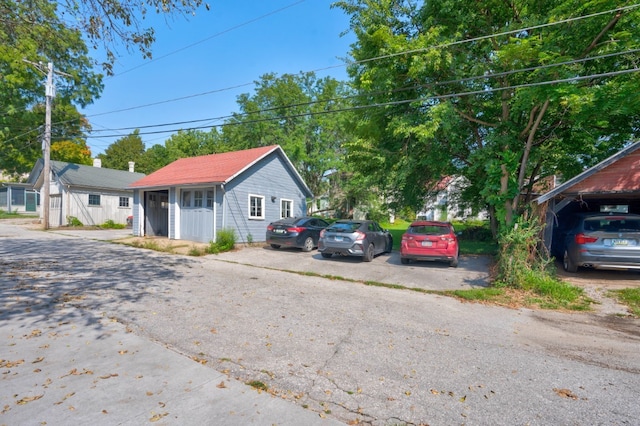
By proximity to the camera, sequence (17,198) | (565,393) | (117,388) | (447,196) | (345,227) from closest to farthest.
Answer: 1. (117,388)
2. (565,393)
3. (345,227)
4. (447,196)
5. (17,198)

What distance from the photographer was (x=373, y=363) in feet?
13.2

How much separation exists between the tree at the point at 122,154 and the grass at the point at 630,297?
193 feet

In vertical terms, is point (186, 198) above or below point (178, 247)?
above


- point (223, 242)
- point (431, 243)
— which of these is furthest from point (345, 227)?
point (223, 242)

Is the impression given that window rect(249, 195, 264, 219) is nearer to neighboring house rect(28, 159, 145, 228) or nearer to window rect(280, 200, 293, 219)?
window rect(280, 200, 293, 219)

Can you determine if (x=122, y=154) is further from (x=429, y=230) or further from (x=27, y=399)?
(x=27, y=399)

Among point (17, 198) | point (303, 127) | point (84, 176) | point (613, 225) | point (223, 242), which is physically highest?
point (303, 127)

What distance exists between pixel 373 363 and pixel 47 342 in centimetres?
423

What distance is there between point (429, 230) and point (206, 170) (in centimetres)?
1229

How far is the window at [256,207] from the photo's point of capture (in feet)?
56.1

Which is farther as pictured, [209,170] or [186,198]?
[209,170]

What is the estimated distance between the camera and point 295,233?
1422 centimetres

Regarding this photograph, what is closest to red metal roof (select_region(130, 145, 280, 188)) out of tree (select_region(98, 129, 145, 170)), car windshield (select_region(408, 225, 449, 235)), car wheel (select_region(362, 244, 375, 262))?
car wheel (select_region(362, 244, 375, 262))

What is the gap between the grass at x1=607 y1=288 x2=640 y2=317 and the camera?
21.7 ft
